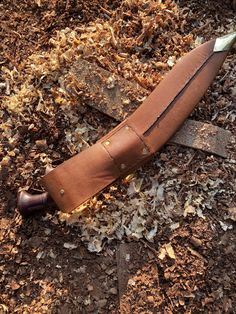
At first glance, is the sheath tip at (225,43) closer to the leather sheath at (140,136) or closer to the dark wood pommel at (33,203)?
the leather sheath at (140,136)

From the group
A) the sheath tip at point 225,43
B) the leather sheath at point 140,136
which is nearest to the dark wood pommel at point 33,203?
the leather sheath at point 140,136

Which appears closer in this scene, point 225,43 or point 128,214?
point 128,214

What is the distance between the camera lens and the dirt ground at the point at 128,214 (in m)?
2.29

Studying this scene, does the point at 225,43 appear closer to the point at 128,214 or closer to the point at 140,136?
the point at 140,136

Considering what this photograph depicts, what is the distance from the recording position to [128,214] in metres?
2.37

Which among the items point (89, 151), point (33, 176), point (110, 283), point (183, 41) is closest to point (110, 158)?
point (89, 151)

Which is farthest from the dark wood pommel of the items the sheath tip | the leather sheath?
the sheath tip

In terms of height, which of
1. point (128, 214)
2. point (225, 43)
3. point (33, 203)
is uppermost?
point (225, 43)

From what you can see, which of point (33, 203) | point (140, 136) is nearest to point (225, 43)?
point (140, 136)

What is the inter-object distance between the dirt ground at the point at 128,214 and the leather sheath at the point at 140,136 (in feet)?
0.26

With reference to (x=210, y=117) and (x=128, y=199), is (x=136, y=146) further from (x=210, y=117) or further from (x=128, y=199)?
(x=210, y=117)

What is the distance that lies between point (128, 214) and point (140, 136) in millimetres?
356

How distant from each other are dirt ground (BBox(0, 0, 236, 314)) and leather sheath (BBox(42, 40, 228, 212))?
81mm

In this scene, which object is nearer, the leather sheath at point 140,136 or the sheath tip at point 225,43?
the leather sheath at point 140,136
